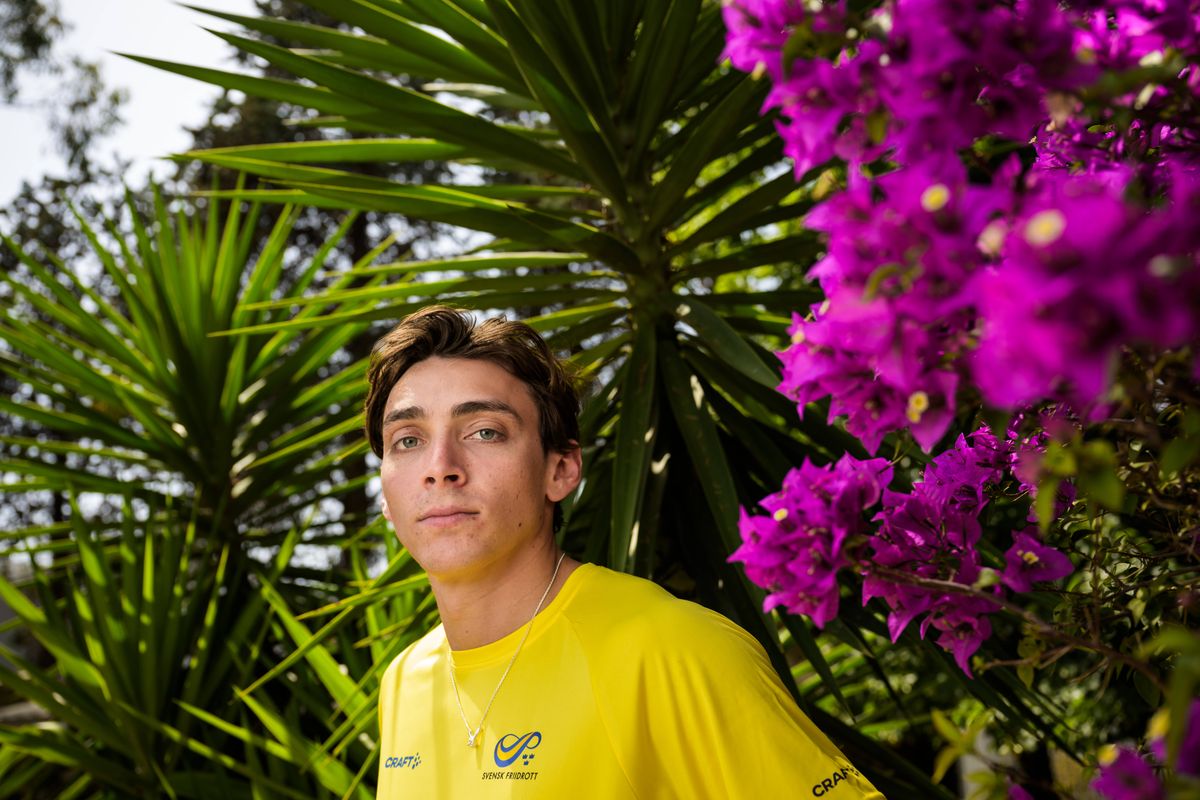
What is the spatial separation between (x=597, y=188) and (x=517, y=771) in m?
1.40

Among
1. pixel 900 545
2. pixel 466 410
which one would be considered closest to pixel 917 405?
pixel 900 545

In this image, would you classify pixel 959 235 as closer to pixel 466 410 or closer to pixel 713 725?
pixel 713 725

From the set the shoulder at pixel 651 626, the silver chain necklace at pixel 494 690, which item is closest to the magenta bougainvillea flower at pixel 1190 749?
the shoulder at pixel 651 626

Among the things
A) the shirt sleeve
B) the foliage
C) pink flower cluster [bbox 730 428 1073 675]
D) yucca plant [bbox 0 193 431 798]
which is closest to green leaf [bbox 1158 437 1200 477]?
the foliage

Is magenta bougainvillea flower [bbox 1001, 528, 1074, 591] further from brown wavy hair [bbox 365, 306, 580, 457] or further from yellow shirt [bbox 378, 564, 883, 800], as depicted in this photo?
brown wavy hair [bbox 365, 306, 580, 457]

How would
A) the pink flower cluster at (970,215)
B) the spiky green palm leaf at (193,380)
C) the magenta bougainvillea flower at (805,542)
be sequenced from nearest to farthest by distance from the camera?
the pink flower cluster at (970,215), the magenta bougainvillea flower at (805,542), the spiky green palm leaf at (193,380)

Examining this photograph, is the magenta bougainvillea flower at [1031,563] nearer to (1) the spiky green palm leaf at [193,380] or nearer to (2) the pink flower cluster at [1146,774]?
(2) the pink flower cluster at [1146,774]

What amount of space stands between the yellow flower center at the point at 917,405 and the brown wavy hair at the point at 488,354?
3.63ft

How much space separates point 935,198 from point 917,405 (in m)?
0.17

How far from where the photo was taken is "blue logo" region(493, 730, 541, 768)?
1.48 meters

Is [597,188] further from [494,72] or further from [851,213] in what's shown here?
[851,213]

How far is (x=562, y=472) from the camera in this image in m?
1.84

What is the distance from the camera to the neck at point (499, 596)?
1688 millimetres

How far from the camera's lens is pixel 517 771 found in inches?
58.1
